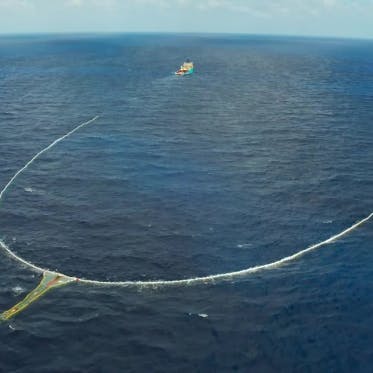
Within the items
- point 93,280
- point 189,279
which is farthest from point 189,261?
point 93,280

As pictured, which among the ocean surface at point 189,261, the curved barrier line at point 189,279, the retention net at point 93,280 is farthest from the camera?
the curved barrier line at point 189,279

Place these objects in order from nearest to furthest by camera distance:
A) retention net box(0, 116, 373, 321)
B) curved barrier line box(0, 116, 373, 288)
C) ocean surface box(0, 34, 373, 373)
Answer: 1. ocean surface box(0, 34, 373, 373)
2. retention net box(0, 116, 373, 321)
3. curved barrier line box(0, 116, 373, 288)

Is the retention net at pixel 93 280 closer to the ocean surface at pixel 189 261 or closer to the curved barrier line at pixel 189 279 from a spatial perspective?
the curved barrier line at pixel 189 279

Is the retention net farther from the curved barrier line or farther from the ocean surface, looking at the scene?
the ocean surface

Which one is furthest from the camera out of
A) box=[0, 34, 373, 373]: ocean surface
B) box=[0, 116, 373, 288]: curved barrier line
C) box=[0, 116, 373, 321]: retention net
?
box=[0, 116, 373, 288]: curved barrier line

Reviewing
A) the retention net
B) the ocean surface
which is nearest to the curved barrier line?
the retention net

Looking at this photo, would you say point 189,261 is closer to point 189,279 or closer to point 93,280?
point 189,279

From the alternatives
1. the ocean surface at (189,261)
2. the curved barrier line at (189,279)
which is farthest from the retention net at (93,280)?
the ocean surface at (189,261)

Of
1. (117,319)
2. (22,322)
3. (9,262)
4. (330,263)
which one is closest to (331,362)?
(330,263)

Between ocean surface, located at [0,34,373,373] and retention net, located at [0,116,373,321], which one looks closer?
ocean surface, located at [0,34,373,373]

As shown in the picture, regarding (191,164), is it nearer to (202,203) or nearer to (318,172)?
(202,203)

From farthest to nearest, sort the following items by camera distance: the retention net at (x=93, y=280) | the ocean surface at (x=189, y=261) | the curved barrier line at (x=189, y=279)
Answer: the curved barrier line at (x=189, y=279) < the retention net at (x=93, y=280) < the ocean surface at (x=189, y=261)
